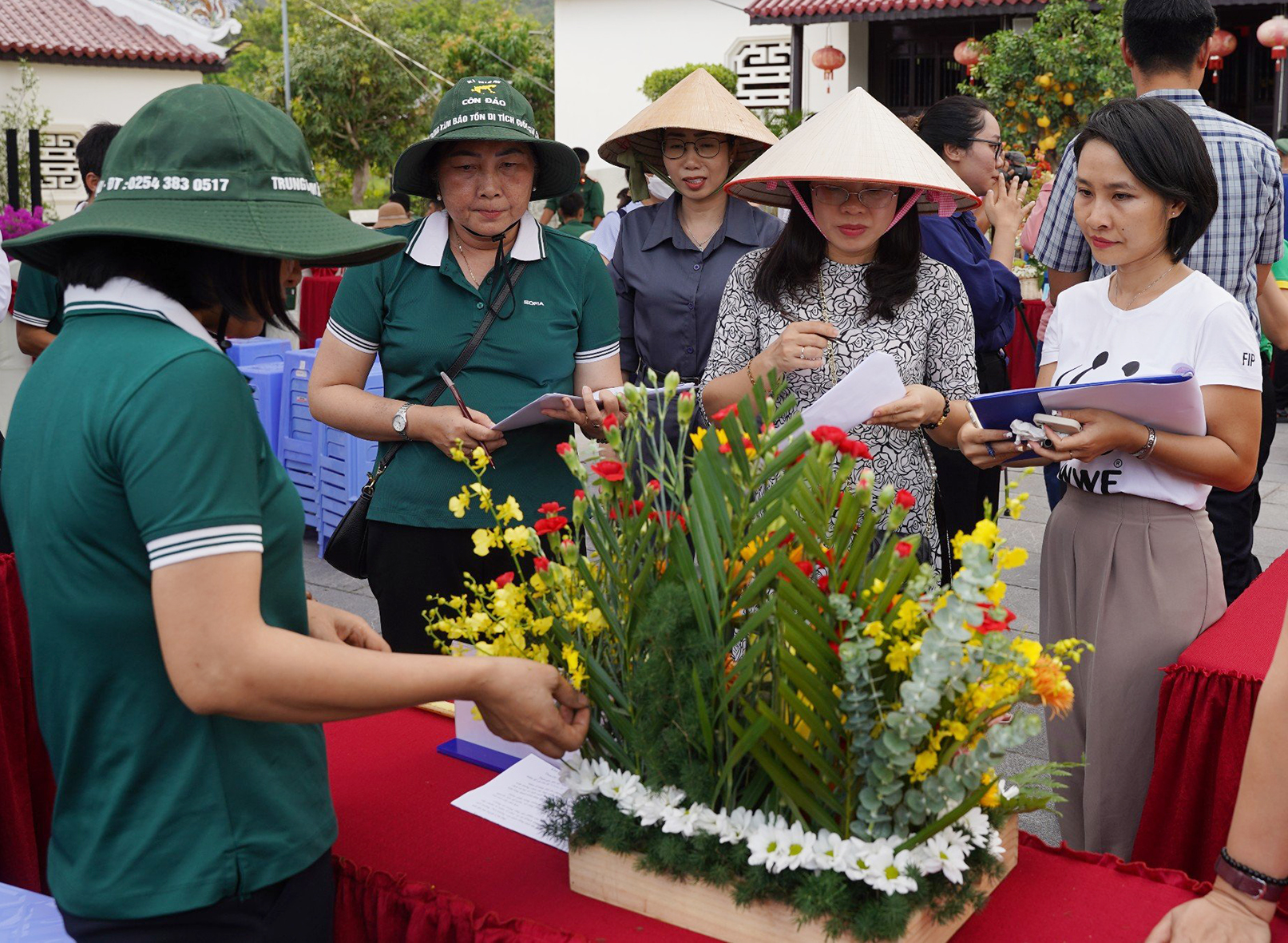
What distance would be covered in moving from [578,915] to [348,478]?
3.76m

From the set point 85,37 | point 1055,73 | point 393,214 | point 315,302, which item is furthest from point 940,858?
point 85,37

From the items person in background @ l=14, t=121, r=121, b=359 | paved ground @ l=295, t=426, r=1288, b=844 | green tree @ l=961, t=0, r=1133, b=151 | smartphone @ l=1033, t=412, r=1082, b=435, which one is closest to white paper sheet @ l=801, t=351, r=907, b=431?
smartphone @ l=1033, t=412, r=1082, b=435

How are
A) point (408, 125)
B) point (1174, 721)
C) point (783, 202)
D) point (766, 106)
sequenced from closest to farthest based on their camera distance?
point (1174, 721) < point (783, 202) < point (766, 106) < point (408, 125)

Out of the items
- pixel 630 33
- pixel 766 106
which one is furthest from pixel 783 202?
pixel 630 33

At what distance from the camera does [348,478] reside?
4898mm

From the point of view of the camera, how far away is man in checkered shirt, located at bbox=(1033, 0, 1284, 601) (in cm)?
294

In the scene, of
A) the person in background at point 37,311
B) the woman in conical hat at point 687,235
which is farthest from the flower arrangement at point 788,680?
the person in background at point 37,311

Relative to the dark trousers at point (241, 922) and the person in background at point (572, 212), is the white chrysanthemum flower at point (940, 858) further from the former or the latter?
the person in background at point (572, 212)

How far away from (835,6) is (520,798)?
15983mm

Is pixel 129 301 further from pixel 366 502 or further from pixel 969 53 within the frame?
pixel 969 53

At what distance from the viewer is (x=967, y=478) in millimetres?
3557

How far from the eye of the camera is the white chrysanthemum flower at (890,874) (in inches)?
45.2

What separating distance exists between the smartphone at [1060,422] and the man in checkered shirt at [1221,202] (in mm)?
1025

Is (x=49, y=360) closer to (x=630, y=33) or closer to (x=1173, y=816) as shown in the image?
(x=1173, y=816)
